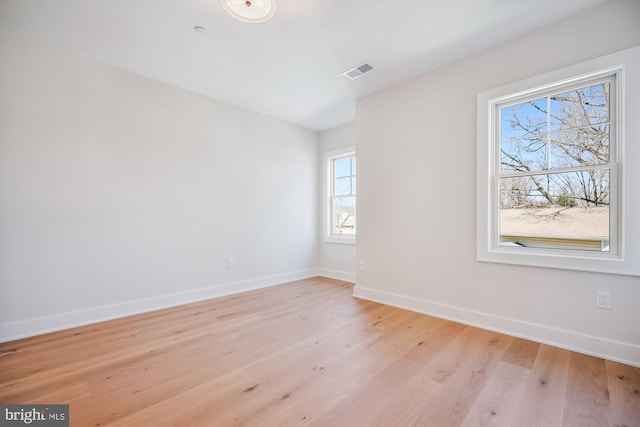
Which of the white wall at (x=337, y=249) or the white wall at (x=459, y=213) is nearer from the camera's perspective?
the white wall at (x=459, y=213)

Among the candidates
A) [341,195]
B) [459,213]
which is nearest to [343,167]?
[341,195]

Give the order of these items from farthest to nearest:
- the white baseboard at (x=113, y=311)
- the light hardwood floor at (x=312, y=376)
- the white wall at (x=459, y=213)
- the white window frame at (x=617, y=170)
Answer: the white baseboard at (x=113, y=311), the white wall at (x=459, y=213), the white window frame at (x=617, y=170), the light hardwood floor at (x=312, y=376)

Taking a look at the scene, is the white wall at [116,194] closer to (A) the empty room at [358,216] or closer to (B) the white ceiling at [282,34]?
(A) the empty room at [358,216]

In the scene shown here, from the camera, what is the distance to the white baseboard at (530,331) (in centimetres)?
193

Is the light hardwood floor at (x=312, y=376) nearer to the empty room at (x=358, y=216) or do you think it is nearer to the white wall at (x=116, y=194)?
the empty room at (x=358, y=216)

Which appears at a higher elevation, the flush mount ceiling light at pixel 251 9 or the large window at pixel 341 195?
the flush mount ceiling light at pixel 251 9

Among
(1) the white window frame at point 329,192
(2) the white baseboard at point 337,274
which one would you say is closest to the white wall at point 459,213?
(2) the white baseboard at point 337,274

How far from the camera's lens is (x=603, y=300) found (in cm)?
200

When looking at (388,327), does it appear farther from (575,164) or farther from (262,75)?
(262,75)

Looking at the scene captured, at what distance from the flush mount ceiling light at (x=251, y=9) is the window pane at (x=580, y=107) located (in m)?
2.42

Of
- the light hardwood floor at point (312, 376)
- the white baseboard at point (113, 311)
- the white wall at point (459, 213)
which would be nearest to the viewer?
the light hardwood floor at point (312, 376)

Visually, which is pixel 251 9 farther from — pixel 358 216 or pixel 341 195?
pixel 341 195

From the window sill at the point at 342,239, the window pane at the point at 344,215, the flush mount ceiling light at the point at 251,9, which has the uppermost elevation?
the flush mount ceiling light at the point at 251,9

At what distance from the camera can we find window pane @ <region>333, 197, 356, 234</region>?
15.1ft
